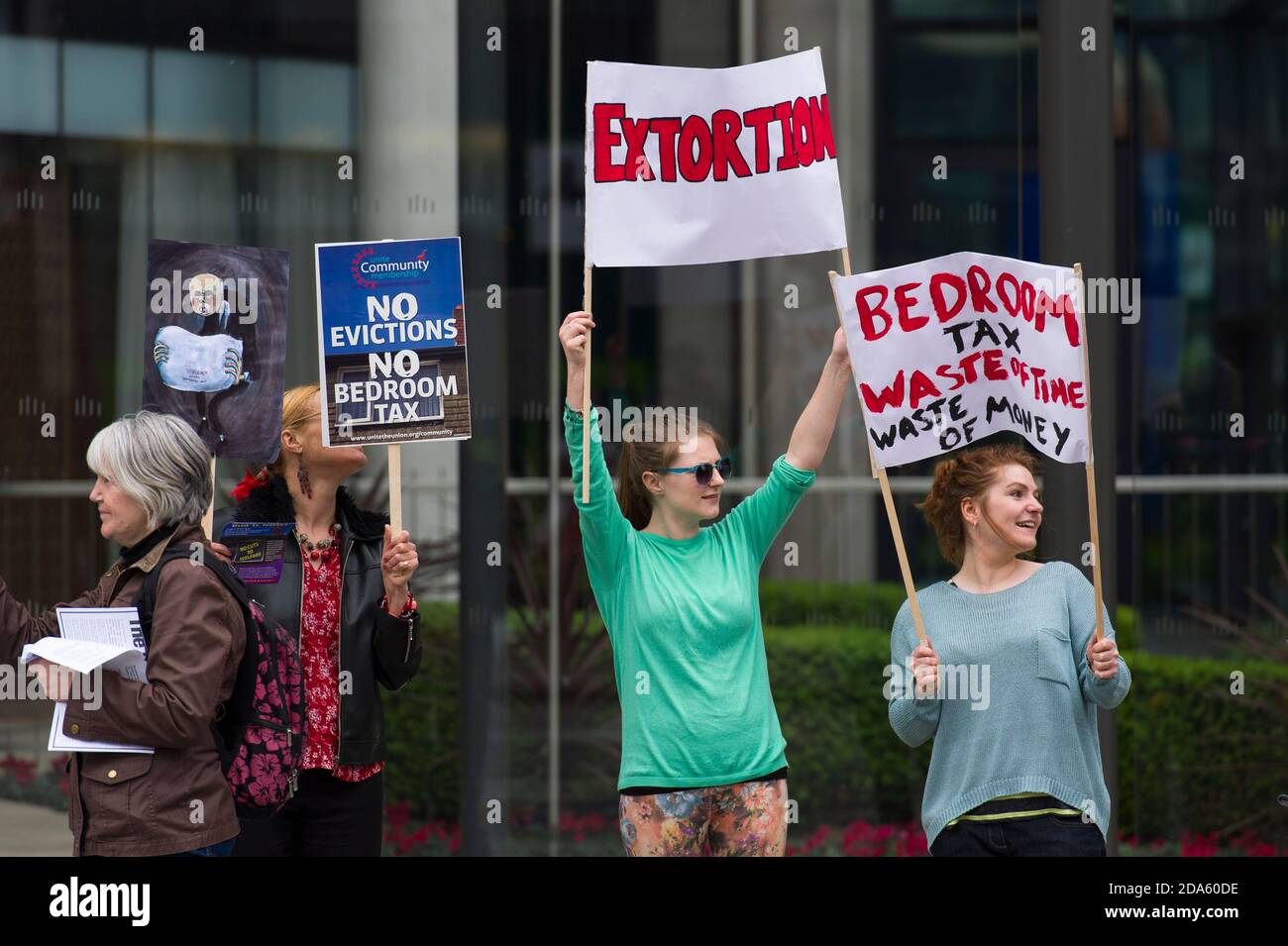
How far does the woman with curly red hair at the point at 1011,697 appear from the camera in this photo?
4055 mm

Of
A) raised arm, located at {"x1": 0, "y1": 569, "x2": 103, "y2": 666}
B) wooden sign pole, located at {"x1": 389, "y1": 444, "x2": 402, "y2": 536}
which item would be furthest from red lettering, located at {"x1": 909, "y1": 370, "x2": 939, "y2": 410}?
raised arm, located at {"x1": 0, "y1": 569, "x2": 103, "y2": 666}

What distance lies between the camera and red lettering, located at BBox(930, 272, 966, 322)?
451cm

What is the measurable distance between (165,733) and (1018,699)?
6.86ft

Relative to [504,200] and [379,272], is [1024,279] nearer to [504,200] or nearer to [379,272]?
[379,272]

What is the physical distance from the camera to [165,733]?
12.0 ft

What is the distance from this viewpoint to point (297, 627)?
4.30m

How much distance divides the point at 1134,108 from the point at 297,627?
13.6 feet

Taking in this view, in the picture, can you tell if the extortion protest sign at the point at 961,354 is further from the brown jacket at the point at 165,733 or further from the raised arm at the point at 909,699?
the brown jacket at the point at 165,733

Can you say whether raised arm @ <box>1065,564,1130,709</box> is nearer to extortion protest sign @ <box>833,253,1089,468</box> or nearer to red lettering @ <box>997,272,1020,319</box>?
extortion protest sign @ <box>833,253,1089,468</box>

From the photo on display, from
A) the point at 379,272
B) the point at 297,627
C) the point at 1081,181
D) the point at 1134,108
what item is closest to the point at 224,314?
the point at 379,272

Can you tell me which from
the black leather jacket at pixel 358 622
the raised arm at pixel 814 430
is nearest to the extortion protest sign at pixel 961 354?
the raised arm at pixel 814 430

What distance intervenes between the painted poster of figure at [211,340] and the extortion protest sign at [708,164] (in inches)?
39.6
